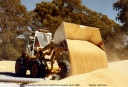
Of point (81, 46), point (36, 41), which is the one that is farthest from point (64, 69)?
point (36, 41)

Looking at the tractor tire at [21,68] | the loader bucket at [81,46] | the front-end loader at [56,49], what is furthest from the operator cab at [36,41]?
the loader bucket at [81,46]

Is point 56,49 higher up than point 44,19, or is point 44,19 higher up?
point 44,19

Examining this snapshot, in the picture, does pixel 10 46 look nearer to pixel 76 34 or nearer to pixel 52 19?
pixel 52 19

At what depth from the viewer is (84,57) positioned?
1137 cm

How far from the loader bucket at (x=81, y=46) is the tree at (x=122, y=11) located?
67.0 ft

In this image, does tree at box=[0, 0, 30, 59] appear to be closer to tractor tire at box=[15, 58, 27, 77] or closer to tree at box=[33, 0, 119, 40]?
tree at box=[33, 0, 119, 40]

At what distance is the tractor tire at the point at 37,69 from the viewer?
40.7 ft

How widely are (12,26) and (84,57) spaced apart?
906 inches

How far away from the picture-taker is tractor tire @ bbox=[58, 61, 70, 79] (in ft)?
39.3

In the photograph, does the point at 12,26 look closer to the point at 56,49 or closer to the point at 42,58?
the point at 42,58

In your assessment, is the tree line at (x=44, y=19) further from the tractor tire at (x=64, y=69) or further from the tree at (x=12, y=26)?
the tractor tire at (x=64, y=69)

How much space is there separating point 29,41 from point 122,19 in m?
20.5

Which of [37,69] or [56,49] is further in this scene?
[37,69]

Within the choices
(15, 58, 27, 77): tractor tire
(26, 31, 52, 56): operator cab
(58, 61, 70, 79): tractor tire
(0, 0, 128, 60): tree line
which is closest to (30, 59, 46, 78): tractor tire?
(58, 61, 70, 79): tractor tire
